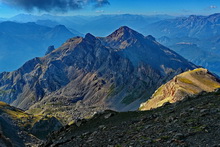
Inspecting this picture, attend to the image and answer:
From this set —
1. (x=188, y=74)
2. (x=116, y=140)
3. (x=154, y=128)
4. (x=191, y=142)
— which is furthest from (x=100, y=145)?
(x=188, y=74)

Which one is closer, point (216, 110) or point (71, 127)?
point (216, 110)

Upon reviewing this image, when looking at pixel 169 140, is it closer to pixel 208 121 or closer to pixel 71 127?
pixel 208 121

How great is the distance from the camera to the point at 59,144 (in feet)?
108

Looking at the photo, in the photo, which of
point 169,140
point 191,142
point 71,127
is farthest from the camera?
point 71,127

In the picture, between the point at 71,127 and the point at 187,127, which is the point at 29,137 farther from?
the point at 187,127

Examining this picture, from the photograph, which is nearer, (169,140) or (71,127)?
(169,140)

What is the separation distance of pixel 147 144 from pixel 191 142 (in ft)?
11.8

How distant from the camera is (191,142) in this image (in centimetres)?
1786

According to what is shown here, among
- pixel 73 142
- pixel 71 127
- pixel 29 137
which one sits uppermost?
pixel 73 142

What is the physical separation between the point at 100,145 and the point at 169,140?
8267mm

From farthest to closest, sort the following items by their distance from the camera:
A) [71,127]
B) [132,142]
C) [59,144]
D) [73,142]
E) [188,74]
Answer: [188,74]
[71,127]
[59,144]
[73,142]
[132,142]

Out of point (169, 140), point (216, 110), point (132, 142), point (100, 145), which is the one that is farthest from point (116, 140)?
point (216, 110)

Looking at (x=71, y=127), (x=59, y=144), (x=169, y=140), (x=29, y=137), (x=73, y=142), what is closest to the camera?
(x=169, y=140)

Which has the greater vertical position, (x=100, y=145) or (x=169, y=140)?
(x=169, y=140)
